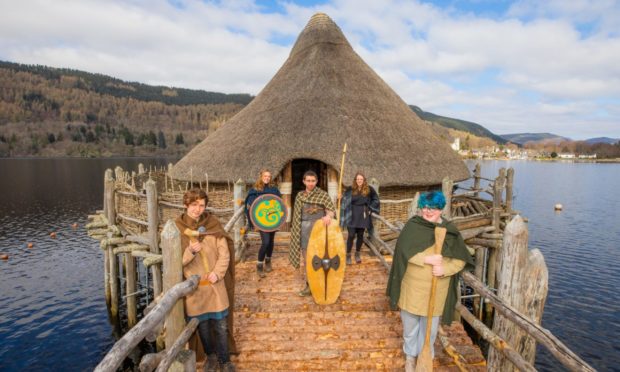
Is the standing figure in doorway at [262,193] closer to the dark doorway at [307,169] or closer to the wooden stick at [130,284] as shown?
the wooden stick at [130,284]

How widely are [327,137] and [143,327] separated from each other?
1170cm

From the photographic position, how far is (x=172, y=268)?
13.0ft

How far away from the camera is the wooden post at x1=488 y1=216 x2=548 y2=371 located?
3.91 meters

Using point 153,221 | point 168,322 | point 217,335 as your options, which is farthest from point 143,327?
point 153,221

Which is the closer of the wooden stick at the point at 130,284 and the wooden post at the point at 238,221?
the wooden post at the point at 238,221

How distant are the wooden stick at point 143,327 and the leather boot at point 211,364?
1.18 m

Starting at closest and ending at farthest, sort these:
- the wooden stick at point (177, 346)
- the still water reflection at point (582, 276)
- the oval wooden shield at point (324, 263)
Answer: the wooden stick at point (177, 346) < the oval wooden shield at point (324, 263) < the still water reflection at point (582, 276)

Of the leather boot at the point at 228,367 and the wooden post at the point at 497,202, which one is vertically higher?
the wooden post at the point at 497,202

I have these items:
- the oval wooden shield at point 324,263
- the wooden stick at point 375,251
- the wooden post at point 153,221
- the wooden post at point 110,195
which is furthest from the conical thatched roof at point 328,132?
the oval wooden shield at point 324,263

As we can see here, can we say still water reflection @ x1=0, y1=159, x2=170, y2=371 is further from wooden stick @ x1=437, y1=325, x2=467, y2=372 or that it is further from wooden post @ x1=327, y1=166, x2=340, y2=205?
wooden stick @ x1=437, y1=325, x2=467, y2=372

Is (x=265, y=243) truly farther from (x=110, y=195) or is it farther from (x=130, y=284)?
(x=130, y=284)

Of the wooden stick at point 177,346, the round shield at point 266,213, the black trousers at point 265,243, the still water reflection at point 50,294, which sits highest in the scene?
the round shield at point 266,213

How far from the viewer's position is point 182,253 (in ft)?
13.3

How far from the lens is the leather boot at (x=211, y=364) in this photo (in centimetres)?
438
